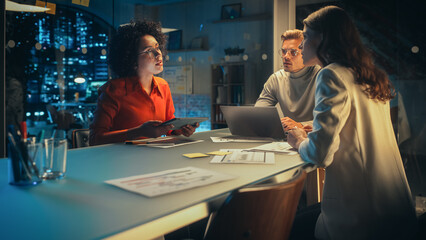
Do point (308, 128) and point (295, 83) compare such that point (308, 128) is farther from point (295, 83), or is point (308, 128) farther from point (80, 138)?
point (80, 138)

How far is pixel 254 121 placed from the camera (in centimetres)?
211

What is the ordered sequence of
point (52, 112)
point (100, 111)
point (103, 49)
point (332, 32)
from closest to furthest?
point (332, 32) → point (100, 111) → point (52, 112) → point (103, 49)

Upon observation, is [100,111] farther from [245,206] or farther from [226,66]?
[226,66]

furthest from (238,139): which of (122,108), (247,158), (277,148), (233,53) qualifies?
(233,53)

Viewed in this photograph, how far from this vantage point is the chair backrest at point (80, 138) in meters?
2.14

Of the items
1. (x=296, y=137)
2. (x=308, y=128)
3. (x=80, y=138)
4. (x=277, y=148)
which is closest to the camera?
(x=296, y=137)

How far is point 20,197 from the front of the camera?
3.02 feet

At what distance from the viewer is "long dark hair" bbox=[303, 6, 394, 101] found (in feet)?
4.50

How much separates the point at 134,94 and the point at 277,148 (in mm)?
1032

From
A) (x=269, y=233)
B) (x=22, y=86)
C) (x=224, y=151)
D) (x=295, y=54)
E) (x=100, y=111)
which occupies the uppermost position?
(x=295, y=54)

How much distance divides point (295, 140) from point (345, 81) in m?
0.40

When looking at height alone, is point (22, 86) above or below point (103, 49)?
below

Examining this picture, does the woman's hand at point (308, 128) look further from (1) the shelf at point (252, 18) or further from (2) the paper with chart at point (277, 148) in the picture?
(1) the shelf at point (252, 18)

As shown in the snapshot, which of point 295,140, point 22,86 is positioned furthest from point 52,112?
point 295,140
